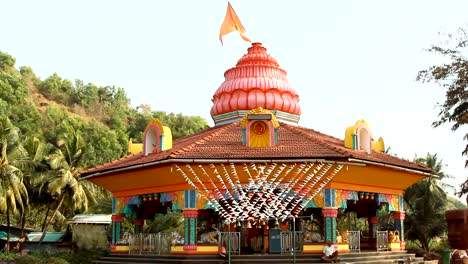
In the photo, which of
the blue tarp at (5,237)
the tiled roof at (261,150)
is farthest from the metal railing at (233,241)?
the blue tarp at (5,237)

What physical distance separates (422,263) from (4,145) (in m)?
21.7

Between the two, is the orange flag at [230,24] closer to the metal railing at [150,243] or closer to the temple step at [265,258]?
the metal railing at [150,243]

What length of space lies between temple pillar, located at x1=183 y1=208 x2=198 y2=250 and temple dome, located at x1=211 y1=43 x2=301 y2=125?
6087 mm

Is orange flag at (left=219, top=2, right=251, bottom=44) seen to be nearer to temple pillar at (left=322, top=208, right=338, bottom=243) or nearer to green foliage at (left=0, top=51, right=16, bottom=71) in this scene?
temple pillar at (left=322, top=208, right=338, bottom=243)

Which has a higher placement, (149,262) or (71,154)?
(71,154)

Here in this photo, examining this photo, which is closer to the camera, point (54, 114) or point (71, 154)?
point (71, 154)

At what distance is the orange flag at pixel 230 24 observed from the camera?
27922mm

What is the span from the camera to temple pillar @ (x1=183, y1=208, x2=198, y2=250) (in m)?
20.3

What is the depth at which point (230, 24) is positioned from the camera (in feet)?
92.0

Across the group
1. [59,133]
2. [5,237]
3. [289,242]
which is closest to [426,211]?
[289,242]

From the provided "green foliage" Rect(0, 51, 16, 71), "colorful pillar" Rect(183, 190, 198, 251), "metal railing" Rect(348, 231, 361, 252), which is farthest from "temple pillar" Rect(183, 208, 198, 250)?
"green foliage" Rect(0, 51, 16, 71)

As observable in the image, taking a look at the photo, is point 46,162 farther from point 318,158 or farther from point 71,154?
point 318,158

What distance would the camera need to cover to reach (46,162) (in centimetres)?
3566

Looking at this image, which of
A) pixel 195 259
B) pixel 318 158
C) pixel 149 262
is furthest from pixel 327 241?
pixel 149 262
